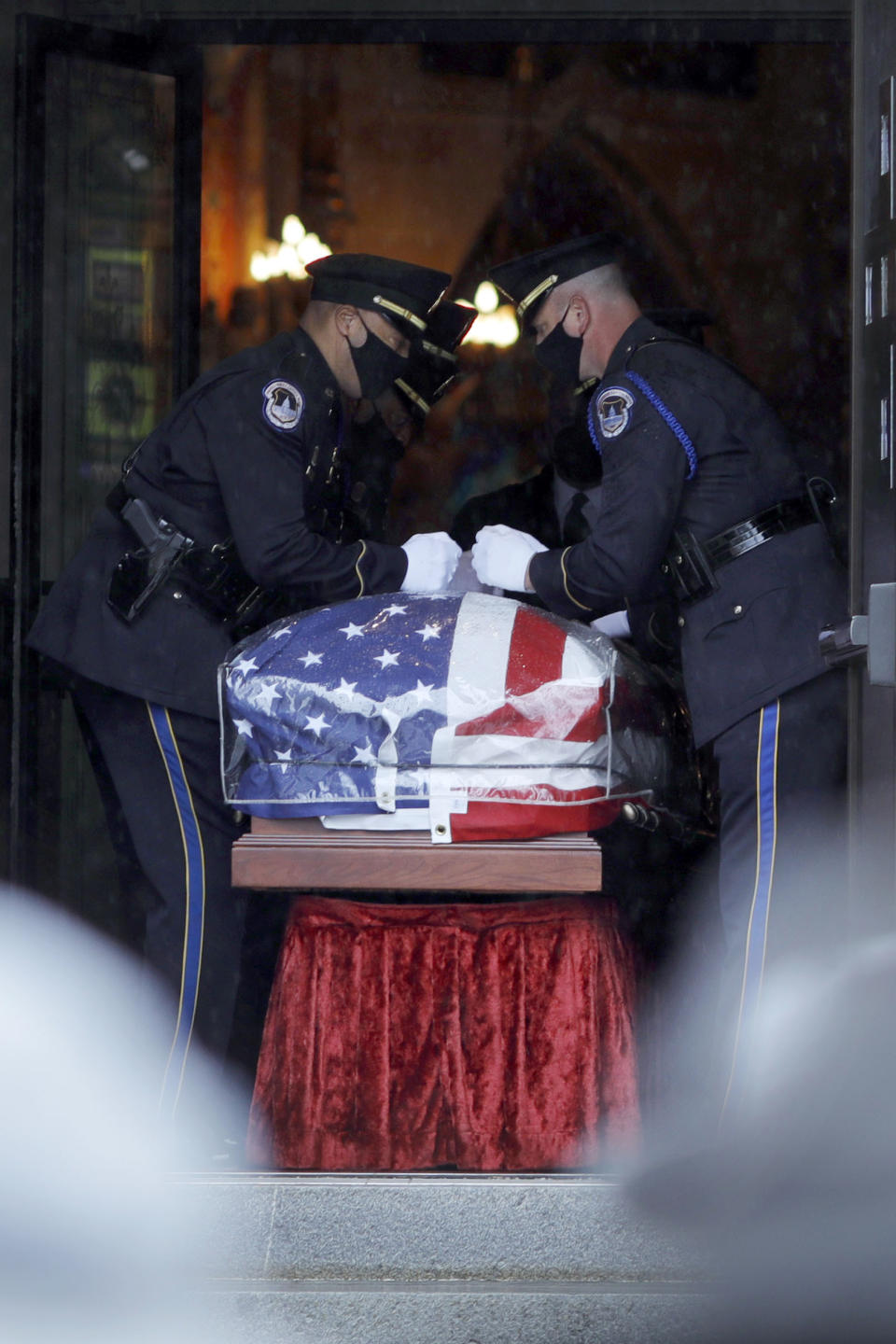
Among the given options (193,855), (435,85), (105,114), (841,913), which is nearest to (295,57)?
(435,85)

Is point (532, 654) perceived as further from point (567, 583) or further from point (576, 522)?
point (576, 522)

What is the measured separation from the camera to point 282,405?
271 centimetres

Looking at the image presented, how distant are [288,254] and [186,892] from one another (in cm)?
396

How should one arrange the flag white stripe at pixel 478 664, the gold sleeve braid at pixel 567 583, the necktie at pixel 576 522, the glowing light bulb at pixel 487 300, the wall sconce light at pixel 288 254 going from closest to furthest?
the flag white stripe at pixel 478 664, the gold sleeve braid at pixel 567 583, the necktie at pixel 576 522, the wall sconce light at pixel 288 254, the glowing light bulb at pixel 487 300

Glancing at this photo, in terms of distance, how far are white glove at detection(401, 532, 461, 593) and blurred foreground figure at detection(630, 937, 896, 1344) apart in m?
1.67

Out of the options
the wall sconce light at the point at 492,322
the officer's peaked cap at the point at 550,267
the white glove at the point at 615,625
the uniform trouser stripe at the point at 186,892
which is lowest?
the uniform trouser stripe at the point at 186,892

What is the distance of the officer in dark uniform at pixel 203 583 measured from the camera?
2707 millimetres

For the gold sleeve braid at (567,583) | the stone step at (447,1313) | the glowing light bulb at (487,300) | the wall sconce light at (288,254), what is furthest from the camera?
the glowing light bulb at (487,300)

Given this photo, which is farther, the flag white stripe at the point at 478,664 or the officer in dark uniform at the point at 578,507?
the officer in dark uniform at the point at 578,507

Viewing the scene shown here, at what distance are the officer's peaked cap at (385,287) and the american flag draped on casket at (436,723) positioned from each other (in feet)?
2.28

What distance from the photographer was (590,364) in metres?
2.85

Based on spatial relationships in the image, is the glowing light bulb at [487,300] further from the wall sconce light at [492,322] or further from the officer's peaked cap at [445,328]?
the officer's peaked cap at [445,328]

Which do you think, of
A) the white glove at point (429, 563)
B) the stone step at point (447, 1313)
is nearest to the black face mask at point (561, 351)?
the white glove at point (429, 563)

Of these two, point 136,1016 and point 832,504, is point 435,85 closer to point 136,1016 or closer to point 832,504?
point 832,504
